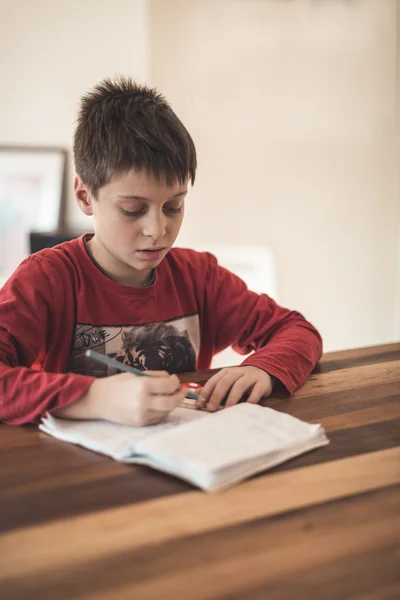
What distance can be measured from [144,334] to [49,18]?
2.28 m

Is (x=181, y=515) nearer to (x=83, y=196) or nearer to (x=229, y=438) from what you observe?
(x=229, y=438)

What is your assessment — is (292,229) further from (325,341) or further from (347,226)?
(325,341)

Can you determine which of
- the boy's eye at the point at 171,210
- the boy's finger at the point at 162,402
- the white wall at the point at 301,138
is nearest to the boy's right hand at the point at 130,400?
the boy's finger at the point at 162,402

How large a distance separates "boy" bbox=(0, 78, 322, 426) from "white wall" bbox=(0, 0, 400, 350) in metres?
1.85

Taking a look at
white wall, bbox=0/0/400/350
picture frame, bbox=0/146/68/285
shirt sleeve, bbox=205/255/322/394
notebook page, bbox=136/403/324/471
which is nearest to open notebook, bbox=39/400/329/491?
notebook page, bbox=136/403/324/471

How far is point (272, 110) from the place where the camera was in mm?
3588

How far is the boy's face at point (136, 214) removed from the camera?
1.23m

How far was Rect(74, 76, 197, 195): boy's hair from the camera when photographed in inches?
49.0

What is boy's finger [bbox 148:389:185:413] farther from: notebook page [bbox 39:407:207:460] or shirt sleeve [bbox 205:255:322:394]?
shirt sleeve [bbox 205:255:322:394]

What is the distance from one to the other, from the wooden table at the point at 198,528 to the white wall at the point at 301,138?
2628mm

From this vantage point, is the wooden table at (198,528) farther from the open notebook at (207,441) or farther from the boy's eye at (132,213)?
the boy's eye at (132,213)

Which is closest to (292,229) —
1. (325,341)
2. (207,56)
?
(325,341)

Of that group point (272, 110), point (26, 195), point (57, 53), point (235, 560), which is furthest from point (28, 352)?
point (272, 110)

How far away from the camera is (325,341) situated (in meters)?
3.86
